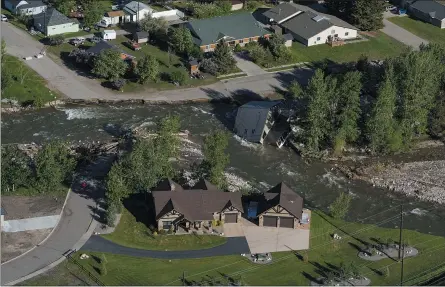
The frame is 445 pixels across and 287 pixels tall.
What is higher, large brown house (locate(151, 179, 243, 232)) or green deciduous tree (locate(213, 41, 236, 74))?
large brown house (locate(151, 179, 243, 232))

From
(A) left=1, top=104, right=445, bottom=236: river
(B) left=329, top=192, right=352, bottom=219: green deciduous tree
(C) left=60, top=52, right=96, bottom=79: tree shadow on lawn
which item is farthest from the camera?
(C) left=60, top=52, right=96, bottom=79: tree shadow on lawn

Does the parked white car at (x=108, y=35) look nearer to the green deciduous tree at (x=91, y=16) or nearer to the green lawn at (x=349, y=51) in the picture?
the green deciduous tree at (x=91, y=16)

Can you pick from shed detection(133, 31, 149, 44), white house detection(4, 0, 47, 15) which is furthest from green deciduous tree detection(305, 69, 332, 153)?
white house detection(4, 0, 47, 15)

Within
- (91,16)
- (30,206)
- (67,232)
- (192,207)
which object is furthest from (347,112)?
(91,16)

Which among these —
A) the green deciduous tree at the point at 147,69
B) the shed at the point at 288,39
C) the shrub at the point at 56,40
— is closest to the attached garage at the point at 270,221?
the green deciduous tree at the point at 147,69

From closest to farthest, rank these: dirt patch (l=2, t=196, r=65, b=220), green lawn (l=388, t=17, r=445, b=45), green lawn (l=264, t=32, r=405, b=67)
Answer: dirt patch (l=2, t=196, r=65, b=220) < green lawn (l=264, t=32, r=405, b=67) < green lawn (l=388, t=17, r=445, b=45)

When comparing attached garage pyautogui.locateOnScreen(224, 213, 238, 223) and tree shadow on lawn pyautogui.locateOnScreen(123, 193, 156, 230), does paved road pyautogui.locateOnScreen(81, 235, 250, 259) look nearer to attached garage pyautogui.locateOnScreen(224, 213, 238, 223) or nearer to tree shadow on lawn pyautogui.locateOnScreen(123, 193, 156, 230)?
attached garage pyautogui.locateOnScreen(224, 213, 238, 223)

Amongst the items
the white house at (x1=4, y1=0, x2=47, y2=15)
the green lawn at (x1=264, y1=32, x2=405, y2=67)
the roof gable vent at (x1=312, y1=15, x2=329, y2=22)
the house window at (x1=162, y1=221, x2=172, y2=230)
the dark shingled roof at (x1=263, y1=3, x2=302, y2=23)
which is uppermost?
the house window at (x1=162, y1=221, x2=172, y2=230)
